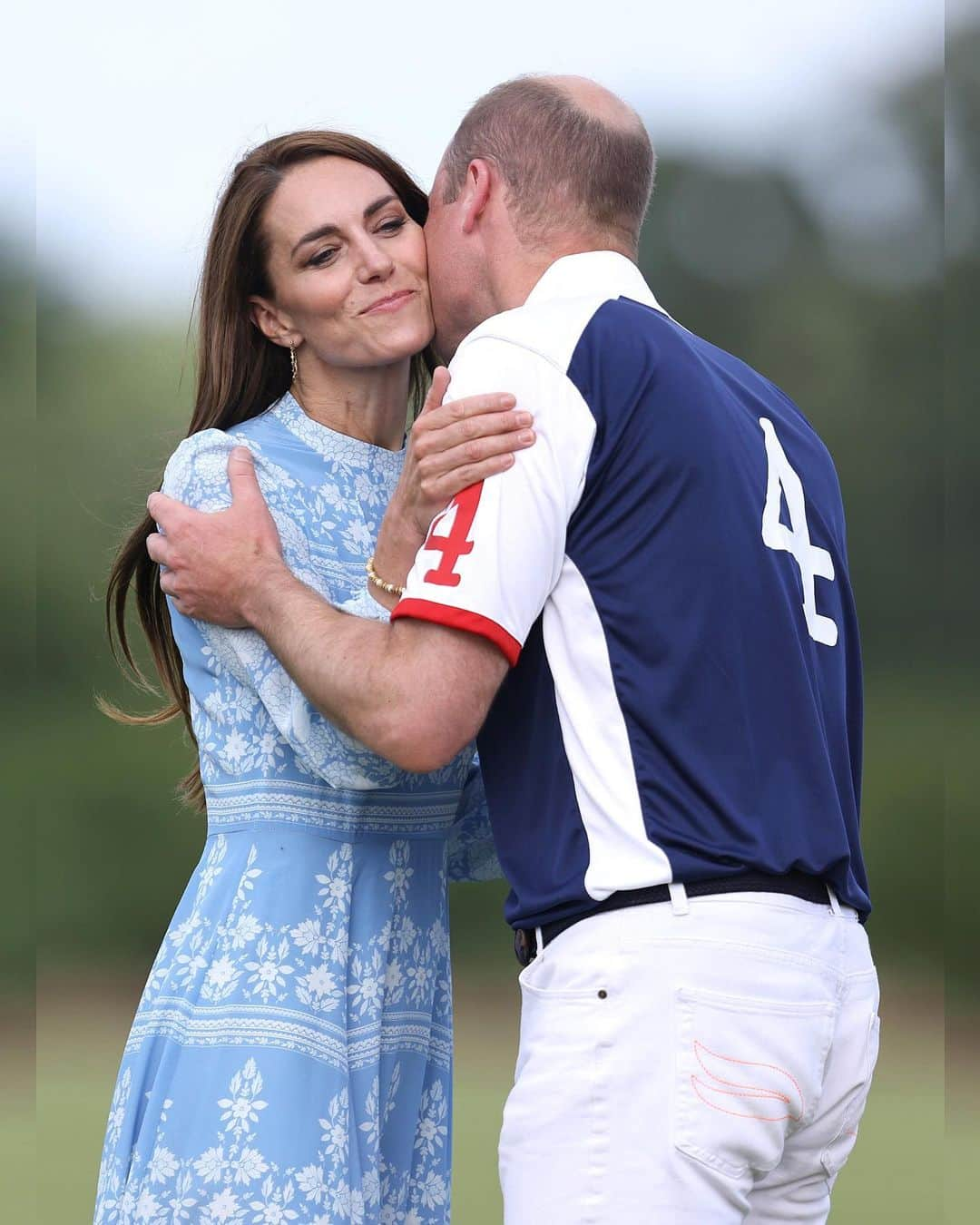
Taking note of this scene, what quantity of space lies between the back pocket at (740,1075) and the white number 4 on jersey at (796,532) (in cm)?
41

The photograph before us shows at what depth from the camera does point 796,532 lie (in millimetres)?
1687

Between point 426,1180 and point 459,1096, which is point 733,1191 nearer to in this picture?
point 426,1180

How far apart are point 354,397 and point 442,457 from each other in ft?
1.94

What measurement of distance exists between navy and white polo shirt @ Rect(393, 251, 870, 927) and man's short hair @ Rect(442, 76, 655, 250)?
0.19 metres

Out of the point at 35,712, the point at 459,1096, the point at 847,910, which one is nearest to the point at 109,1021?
the point at 35,712

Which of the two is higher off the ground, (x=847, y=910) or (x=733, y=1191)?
(x=847, y=910)

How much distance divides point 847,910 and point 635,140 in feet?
2.98

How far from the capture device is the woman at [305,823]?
1792 mm

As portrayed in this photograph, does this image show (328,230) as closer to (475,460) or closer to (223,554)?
(223,554)

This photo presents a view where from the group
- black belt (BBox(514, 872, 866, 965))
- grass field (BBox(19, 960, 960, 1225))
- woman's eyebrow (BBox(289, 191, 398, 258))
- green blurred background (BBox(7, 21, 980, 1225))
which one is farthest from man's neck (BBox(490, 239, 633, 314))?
green blurred background (BBox(7, 21, 980, 1225))

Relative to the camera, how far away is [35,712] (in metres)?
9.61

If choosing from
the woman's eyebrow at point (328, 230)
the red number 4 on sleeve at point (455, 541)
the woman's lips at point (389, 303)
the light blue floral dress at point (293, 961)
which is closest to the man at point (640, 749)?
the red number 4 on sleeve at point (455, 541)

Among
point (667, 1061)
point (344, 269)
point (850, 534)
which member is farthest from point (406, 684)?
point (850, 534)

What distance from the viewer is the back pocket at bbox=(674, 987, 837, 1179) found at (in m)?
1.47
